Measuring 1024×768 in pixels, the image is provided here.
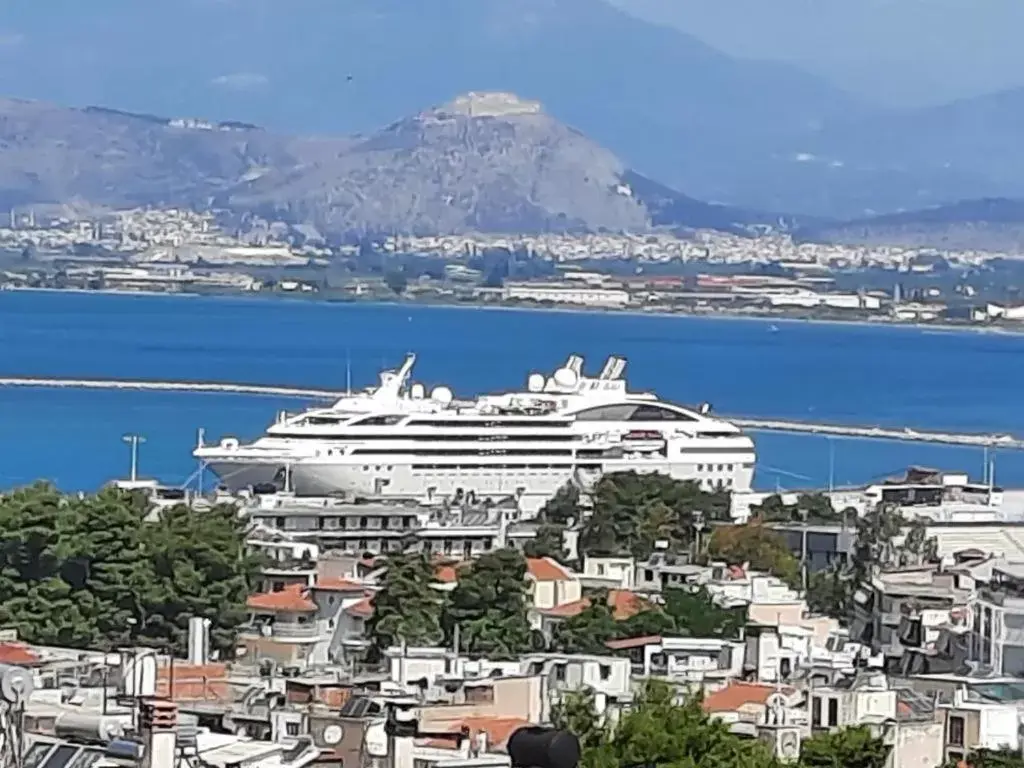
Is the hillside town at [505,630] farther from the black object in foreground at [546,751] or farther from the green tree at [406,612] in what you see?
the black object in foreground at [546,751]

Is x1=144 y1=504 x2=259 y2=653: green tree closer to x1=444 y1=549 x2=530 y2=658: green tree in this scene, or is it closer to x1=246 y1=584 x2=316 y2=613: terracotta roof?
x1=246 y1=584 x2=316 y2=613: terracotta roof

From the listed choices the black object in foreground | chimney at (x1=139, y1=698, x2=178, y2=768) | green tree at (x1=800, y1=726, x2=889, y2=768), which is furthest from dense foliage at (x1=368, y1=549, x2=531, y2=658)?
the black object in foreground

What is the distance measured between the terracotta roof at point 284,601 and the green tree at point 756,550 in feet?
12.9

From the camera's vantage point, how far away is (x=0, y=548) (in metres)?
18.5

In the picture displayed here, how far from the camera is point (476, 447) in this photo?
38781 mm

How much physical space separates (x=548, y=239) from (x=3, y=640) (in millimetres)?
156037

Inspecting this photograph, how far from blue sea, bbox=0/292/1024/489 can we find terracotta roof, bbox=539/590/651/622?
944 inches

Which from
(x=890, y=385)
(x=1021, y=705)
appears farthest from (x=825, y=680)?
(x=890, y=385)

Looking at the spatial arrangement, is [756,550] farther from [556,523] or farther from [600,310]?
[600,310]

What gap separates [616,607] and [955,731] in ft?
19.7

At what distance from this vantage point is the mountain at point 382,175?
17900 cm

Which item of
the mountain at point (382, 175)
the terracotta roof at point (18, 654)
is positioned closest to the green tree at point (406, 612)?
the terracotta roof at point (18, 654)

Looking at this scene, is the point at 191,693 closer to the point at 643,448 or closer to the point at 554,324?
the point at 643,448

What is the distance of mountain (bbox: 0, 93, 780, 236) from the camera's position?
7047 inches
